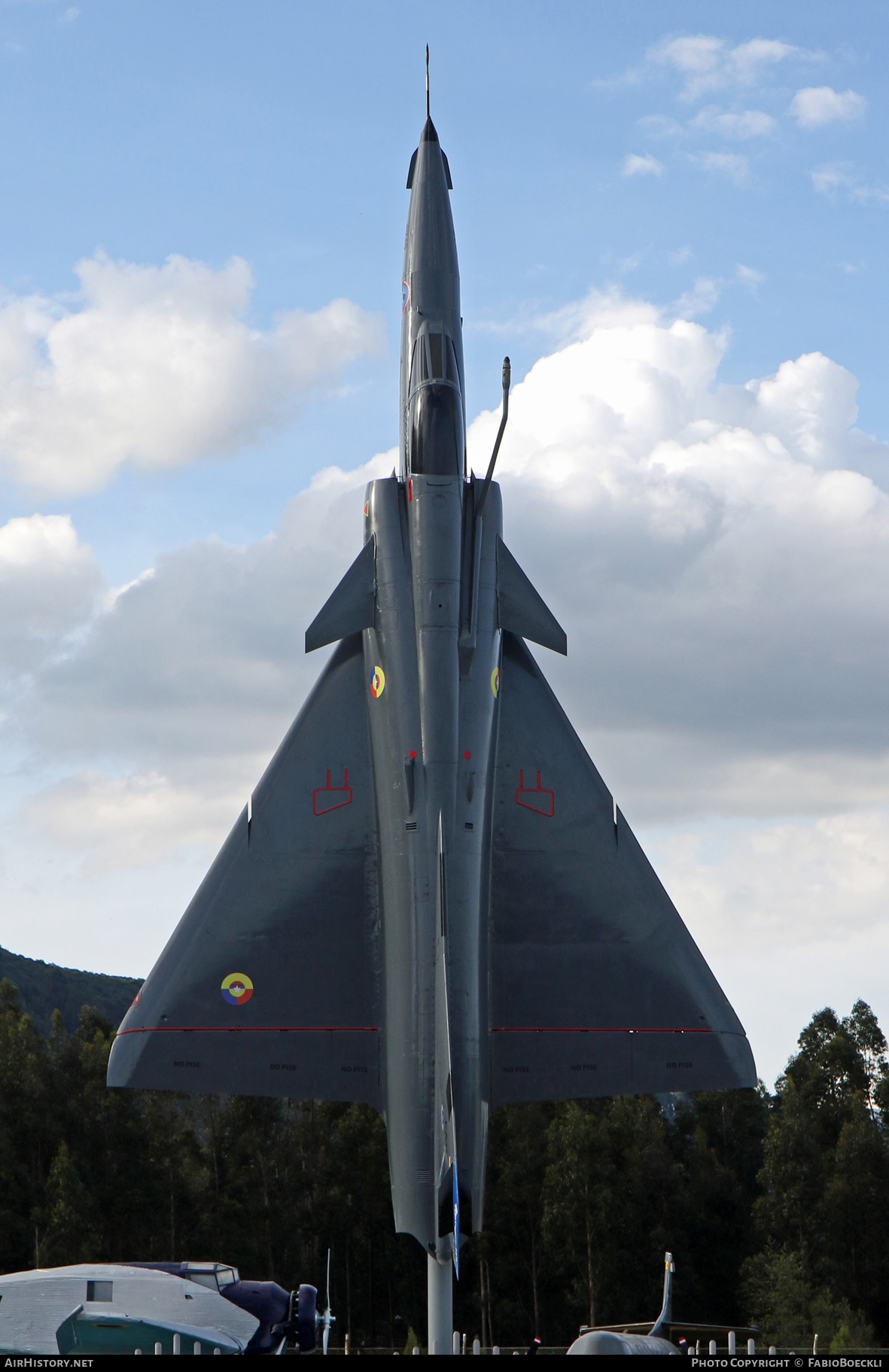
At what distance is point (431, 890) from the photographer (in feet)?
47.8

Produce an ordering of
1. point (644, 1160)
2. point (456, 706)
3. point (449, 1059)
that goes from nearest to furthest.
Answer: point (449, 1059) < point (456, 706) < point (644, 1160)

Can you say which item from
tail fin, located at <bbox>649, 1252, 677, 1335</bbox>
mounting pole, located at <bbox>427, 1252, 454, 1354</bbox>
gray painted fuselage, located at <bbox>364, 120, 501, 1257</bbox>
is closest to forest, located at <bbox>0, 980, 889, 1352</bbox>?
tail fin, located at <bbox>649, 1252, 677, 1335</bbox>

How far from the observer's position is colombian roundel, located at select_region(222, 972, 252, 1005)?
15.5 meters

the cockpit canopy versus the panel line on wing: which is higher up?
the cockpit canopy

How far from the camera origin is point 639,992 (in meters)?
15.9

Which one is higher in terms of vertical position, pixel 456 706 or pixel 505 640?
pixel 505 640

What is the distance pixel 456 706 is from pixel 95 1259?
27814 mm

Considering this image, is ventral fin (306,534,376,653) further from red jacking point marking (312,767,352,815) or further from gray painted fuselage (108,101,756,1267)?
red jacking point marking (312,767,352,815)

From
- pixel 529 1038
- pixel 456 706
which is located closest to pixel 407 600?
pixel 456 706

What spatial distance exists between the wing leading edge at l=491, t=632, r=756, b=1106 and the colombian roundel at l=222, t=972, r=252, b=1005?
2.97 meters

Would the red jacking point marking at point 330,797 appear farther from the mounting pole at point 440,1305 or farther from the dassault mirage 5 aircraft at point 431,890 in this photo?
the mounting pole at point 440,1305

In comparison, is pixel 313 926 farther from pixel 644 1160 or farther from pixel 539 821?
pixel 644 1160

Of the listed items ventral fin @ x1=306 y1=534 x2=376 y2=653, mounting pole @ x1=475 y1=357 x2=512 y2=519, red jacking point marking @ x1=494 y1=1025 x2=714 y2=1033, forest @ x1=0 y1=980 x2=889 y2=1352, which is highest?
mounting pole @ x1=475 y1=357 x2=512 y2=519
